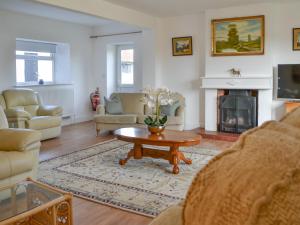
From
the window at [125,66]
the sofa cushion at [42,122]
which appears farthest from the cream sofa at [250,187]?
the window at [125,66]

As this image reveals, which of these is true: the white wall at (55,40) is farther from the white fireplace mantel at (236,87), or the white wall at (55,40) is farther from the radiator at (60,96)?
the white fireplace mantel at (236,87)

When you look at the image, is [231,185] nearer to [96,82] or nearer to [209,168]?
[209,168]

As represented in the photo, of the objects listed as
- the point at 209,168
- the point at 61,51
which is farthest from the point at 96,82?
the point at 209,168

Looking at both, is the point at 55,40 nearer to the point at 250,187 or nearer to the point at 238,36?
the point at 238,36

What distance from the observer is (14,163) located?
2881 mm

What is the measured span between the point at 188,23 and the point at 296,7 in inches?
85.9

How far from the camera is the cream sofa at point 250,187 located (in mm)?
425

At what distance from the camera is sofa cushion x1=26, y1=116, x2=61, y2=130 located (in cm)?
544

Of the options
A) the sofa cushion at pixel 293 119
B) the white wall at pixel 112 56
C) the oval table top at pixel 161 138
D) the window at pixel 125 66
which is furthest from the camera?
the window at pixel 125 66

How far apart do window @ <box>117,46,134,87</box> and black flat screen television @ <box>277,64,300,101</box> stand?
12.6ft

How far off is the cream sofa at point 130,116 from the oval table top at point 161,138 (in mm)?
1505

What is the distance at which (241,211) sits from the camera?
1.44 ft

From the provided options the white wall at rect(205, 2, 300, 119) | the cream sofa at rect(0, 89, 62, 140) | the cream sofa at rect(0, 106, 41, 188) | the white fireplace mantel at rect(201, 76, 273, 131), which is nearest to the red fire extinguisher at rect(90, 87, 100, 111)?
the cream sofa at rect(0, 89, 62, 140)

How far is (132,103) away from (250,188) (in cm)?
615
